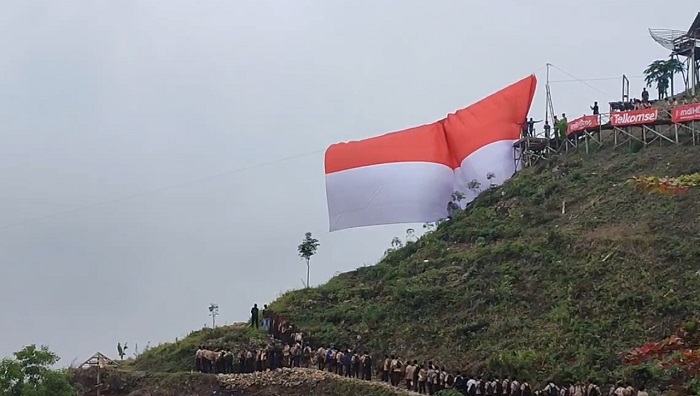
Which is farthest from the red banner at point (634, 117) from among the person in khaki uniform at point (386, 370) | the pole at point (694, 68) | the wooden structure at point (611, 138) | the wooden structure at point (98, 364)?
the wooden structure at point (98, 364)

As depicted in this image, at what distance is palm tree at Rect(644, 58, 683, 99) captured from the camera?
4738 cm

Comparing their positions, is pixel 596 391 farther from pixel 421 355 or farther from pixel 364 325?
pixel 364 325

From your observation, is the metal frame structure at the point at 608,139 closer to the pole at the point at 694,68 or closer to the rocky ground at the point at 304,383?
the pole at the point at 694,68

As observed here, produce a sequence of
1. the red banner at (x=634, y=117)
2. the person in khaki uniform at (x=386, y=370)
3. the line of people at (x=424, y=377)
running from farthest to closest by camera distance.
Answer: the red banner at (x=634, y=117) < the person in khaki uniform at (x=386, y=370) < the line of people at (x=424, y=377)

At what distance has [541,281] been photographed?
27.5 meters

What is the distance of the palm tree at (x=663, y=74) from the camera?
47.4 meters

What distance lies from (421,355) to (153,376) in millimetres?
7832

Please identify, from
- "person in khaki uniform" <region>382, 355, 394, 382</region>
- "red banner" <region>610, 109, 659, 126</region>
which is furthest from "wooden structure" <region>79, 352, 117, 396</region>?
"red banner" <region>610, 109, 659, 126</region>

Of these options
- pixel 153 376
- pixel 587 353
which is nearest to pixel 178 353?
pixel 153 376

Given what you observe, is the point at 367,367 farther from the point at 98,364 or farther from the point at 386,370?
the point at 98,364

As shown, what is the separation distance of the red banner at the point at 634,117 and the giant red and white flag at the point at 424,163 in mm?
3676

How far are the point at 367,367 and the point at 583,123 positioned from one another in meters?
18.7

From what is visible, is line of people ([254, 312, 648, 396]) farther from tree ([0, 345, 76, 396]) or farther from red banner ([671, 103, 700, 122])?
red banner ([671, 103, 700, 122])

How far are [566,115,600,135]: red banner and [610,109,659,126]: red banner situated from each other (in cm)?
78
